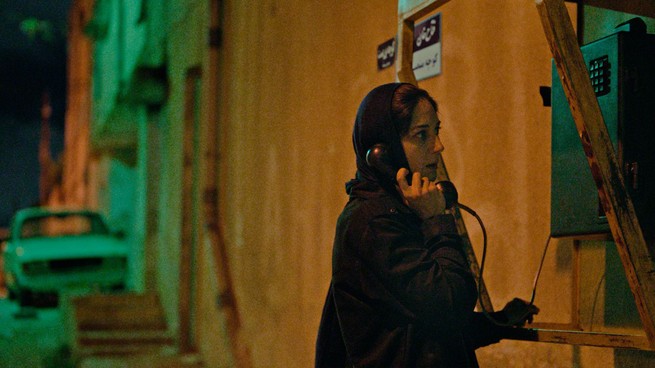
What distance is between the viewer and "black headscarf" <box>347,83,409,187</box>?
2.25 m

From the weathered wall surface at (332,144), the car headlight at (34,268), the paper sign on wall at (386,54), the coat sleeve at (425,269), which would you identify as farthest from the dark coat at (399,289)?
the car headlight at (34,268)

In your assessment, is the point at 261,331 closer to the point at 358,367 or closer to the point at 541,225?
the point at 541,225

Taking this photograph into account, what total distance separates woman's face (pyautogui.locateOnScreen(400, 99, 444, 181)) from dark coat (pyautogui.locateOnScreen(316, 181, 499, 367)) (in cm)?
11

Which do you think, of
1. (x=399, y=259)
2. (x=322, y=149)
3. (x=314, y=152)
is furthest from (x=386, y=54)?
(x=399, y=259)

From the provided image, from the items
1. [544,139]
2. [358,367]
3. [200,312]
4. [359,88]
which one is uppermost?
[359,88]

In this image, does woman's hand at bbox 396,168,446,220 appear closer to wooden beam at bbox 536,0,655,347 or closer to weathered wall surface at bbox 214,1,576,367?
wooden beam at bbox 536,0,655,347

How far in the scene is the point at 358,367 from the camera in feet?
7.13

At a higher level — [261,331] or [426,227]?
[426,227]

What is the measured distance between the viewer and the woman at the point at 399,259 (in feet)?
6.96

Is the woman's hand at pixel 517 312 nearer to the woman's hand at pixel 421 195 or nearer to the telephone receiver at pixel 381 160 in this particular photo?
the woman's hand at pixel 421 195

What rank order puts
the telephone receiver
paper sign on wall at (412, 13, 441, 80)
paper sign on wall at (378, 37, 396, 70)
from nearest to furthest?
1. the telephone receiver
2. paper sign on wall at (412, 13, 441, 80)
3. paper sign on wall at (378, 37, 396, 70)

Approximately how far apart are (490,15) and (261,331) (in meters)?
3.53

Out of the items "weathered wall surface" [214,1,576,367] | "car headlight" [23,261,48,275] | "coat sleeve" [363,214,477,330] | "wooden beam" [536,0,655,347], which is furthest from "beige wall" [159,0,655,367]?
"car headlight" [23,261,48,275]

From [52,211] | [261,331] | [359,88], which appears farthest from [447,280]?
[52,211]
